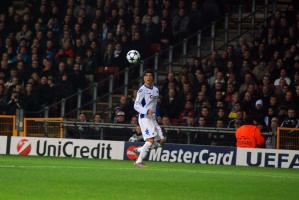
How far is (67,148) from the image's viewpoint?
75.1 feet

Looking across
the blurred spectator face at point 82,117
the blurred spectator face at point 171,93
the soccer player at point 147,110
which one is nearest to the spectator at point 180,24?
the blurred spectator face at point 171,93

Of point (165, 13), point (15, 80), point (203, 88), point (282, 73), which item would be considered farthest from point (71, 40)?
point (282, 73)

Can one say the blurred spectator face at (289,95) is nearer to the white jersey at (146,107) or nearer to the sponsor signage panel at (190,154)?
the sponsor signage panel at (190,154)

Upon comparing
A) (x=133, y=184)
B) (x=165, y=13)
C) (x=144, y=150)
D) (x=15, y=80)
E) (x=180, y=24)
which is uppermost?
(x=165, y=13)

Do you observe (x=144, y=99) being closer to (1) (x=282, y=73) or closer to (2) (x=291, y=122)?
(2) (x=291, y=122)

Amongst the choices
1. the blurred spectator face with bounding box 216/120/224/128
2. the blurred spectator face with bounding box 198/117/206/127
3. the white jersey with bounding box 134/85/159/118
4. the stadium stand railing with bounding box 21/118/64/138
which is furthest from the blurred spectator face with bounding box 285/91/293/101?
the stadium stand railing with bounding box 21/118/64/138

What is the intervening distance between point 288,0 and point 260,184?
47.9 ft

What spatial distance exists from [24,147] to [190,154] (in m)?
4.39

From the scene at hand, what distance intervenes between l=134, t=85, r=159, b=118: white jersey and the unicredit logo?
5.58 meters

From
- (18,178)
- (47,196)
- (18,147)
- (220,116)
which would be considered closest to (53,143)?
(18,147)

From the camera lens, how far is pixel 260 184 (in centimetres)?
1434

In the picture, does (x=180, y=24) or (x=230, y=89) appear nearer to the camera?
(x=230, y=89)

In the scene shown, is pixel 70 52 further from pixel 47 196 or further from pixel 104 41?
pixel 47 196

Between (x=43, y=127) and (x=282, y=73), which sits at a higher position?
(x=282, y=73)
